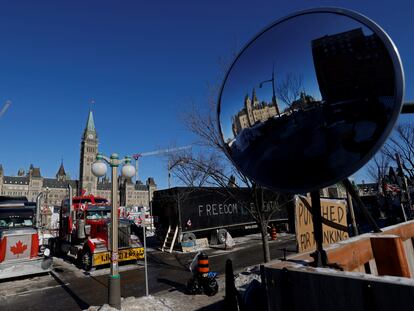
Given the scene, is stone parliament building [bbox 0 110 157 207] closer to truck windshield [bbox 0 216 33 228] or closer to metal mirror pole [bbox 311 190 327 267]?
truck windshield [bbox 0 216 33 228]

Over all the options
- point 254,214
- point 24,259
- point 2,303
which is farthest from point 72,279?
point 254,214

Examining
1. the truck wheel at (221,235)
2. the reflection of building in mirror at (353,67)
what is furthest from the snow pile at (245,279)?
the truck wheel at (221,235)

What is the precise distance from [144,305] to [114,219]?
95.3 inches

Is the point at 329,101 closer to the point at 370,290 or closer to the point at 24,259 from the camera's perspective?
the point at 370,290

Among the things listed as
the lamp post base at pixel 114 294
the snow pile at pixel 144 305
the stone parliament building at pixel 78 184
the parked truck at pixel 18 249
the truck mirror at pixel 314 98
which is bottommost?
the snow pile at pixel 144 305

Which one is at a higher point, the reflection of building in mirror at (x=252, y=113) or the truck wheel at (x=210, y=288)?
the reflection of building in mirror at (x=252, y=113)

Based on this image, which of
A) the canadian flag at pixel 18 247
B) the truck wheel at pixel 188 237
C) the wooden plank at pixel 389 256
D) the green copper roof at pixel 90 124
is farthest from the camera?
the green copper roof at pixel 90 124

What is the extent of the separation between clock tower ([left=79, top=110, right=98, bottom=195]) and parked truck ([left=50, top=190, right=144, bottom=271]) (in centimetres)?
14095

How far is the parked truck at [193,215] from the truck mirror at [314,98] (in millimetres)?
15660

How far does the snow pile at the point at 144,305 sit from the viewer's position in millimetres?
6969

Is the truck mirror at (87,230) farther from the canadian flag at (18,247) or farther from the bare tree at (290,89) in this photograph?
the bare tree at (290,89)

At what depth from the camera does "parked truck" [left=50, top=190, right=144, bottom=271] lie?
42.1 feet

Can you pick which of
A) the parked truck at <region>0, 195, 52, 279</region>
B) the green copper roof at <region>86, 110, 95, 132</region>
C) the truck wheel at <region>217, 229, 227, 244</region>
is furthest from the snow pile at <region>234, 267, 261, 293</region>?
the green copper roof at <region>86, 110, 95, 132</region>

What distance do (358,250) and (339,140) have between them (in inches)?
58.6
